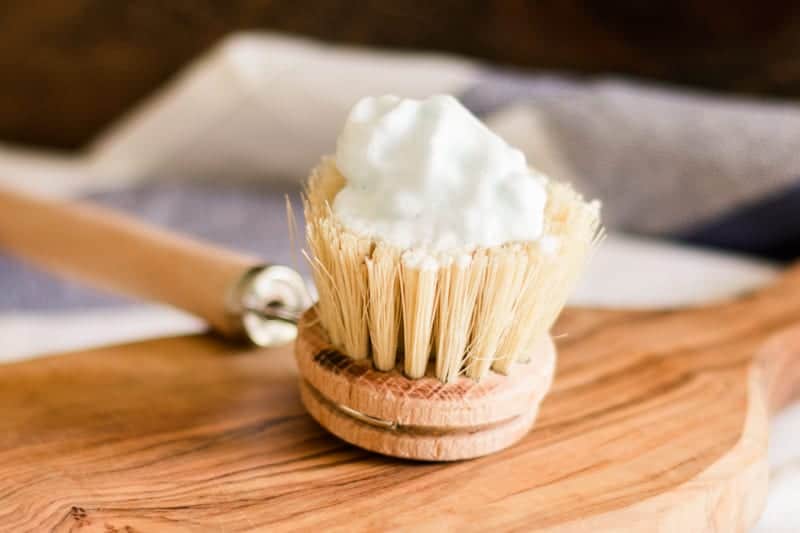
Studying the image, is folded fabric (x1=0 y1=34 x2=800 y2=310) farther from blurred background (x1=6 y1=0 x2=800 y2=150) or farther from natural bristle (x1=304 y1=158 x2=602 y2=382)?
natural bristle (x1=304 y1=158 x2=602 y2=382)

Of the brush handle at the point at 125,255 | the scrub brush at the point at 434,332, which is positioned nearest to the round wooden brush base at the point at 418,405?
the scrub brush at the point at 434,332

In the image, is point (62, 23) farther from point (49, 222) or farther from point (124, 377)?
point (124, 377)

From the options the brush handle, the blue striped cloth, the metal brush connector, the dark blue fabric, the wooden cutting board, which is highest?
the blue striped cloth

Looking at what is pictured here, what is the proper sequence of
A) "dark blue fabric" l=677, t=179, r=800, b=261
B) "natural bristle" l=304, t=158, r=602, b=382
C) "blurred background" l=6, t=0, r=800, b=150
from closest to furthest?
"natural bristle" l=304, t=158, r=602, b=382, "dark blue fabric" l=677, t=179, r=800, b=261, "blurred background" l=6, t=0, r=800, b=150

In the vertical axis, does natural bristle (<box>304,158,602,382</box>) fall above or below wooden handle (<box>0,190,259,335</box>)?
below

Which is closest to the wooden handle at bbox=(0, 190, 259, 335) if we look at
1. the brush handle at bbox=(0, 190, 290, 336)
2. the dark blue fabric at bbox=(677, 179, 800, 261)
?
the brush handle at bbox=(0, 190, 290, 336)

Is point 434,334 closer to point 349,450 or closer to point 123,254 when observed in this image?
point 349,450

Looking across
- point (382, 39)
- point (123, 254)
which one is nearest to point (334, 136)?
point (382, 39)
